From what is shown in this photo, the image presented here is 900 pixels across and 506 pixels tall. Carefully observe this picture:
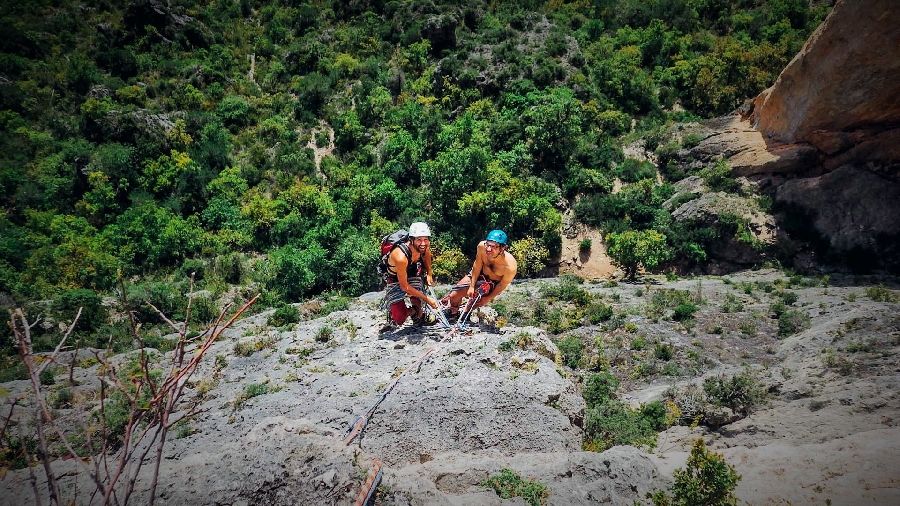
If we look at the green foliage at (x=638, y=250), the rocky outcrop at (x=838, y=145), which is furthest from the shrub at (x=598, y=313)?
the rocky outcrop at (x=838, y=145)

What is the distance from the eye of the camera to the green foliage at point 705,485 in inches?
183

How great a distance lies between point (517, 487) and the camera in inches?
212

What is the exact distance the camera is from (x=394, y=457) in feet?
20.8

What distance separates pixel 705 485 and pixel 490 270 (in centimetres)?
467

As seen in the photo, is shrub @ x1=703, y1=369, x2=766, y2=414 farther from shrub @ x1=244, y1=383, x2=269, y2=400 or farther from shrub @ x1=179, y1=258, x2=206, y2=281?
shrub @ x1=179, y1=258, x2=206, y2=281

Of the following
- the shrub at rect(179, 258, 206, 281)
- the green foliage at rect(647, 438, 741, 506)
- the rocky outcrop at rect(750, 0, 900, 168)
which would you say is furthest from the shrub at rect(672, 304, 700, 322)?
the shrub at rect(179, 258, 206, 281)

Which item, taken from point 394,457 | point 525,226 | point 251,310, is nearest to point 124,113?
point 251,310

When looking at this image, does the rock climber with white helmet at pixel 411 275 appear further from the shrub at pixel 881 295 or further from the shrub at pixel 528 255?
the shrub at pixel 881 295

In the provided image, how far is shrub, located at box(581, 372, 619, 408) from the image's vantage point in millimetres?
8820

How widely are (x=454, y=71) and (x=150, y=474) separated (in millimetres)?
25238

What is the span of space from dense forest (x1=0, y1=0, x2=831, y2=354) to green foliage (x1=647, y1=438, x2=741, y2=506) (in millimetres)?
12876

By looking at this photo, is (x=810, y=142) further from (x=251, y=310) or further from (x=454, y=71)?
(x=251, y=310)

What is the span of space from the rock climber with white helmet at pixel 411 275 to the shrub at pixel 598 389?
3360mm

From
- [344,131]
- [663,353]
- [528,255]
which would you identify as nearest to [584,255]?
[528,255]
